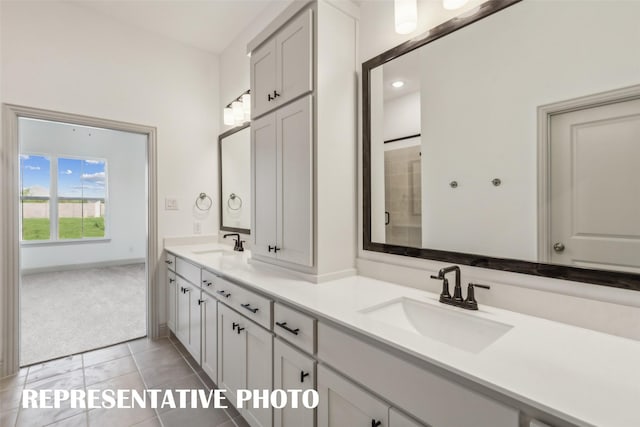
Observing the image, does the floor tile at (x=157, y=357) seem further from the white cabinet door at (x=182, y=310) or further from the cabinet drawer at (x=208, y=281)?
the cabinet drawer at (x=208, y=281)

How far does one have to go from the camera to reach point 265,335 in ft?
4.85

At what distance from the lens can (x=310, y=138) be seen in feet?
5.31

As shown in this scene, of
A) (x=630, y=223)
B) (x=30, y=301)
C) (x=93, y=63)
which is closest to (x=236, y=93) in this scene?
(x=93, y=63)

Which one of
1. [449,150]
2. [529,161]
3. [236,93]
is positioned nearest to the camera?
[529,161]

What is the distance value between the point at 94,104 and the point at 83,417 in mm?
2378

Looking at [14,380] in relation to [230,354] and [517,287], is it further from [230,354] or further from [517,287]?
[517,287]

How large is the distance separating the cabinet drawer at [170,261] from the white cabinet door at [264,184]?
1.11 metres

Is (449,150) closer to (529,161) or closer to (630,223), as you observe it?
(529,161)

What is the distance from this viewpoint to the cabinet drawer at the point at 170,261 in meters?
2.75

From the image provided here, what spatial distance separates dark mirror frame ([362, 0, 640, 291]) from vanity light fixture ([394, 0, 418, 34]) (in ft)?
0.32

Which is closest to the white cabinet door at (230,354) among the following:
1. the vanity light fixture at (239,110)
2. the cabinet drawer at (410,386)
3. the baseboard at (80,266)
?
the cabinet drawer at (410,386)

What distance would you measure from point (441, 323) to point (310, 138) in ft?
3.56

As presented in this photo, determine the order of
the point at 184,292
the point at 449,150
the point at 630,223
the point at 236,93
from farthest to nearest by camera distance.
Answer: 1. the point at 236,93
2. the point at 184,292
3. the point at 449,150
4. the point at 630,223

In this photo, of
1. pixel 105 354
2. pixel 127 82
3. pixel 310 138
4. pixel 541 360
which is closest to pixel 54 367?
pixel 105 354
